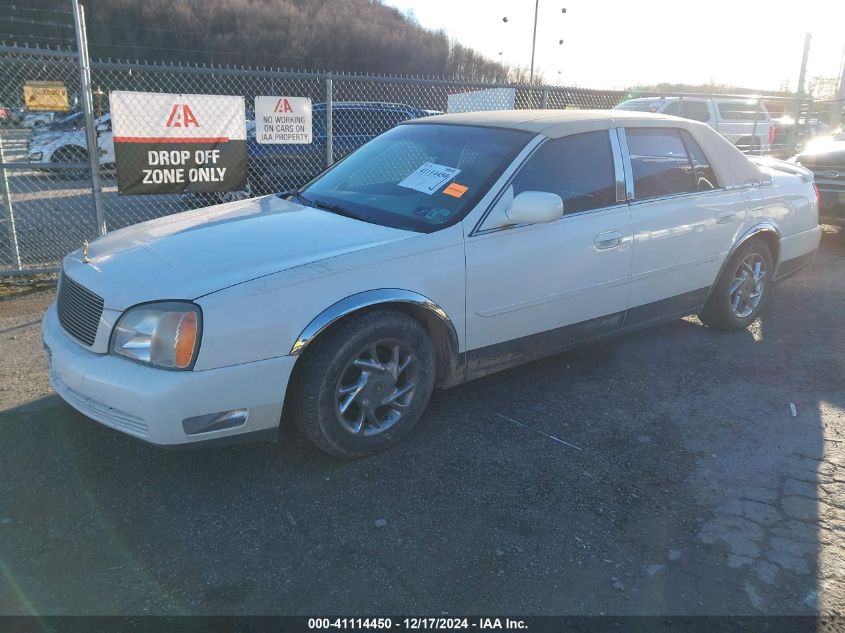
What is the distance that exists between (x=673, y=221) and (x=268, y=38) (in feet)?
202

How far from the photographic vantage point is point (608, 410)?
3.98m

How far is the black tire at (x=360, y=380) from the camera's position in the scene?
9.99ft

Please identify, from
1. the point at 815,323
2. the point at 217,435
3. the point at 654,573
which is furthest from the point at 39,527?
the point at 815,323

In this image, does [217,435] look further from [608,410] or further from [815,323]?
[815,323]

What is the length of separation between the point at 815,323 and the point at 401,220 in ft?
13.6

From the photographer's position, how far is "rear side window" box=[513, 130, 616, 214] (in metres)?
3.78

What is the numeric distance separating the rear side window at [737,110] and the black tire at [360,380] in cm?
1378

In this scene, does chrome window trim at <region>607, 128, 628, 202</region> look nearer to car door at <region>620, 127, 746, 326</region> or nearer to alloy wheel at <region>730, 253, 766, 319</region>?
car door at <region>620, 127, 746, 326</region>

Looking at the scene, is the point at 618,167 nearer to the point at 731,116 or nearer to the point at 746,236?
the point at 746,236

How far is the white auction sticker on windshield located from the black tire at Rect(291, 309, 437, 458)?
865mm

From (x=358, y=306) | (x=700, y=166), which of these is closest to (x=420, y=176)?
(x=358, y=306)

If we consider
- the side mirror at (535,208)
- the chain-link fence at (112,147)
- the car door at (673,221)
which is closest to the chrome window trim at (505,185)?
the side mirror at (535,208)

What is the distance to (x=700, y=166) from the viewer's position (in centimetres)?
470

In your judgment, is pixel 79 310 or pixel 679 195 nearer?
pixel 79 310
